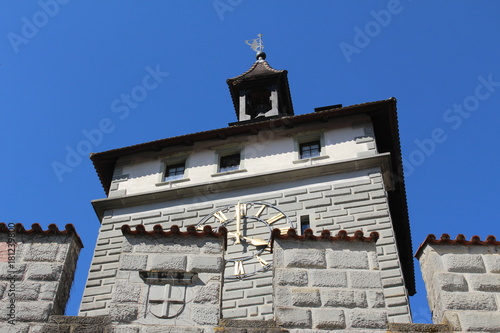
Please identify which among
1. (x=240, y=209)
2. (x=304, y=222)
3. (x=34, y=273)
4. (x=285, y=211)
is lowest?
(x=34, y=273)

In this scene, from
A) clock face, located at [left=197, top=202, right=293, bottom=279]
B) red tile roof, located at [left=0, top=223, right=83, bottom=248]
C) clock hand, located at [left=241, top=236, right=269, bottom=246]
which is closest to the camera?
red tile roof, located at [left=0, top=223, right=83, bottom=248]

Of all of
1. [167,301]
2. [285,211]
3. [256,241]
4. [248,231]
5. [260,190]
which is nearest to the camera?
[167,301]

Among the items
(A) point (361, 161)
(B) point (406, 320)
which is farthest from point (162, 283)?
(A) point (361, 161)

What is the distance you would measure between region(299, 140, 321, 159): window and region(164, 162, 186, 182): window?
3.45 m

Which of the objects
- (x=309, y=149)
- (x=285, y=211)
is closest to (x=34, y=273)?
(x=285, y=211)

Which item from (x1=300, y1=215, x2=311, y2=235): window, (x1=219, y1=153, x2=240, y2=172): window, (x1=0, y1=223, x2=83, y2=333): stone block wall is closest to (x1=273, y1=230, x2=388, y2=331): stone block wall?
(x1=0, y1=223, x2=83, y2=333): stone block wall

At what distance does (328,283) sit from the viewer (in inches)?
229

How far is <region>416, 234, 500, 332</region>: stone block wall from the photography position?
5.63 metres

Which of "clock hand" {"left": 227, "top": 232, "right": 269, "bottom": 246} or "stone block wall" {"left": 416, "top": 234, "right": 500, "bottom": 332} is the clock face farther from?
"stone block wall" {"left": 416, "top": 234, "right": 500, "bottom": 332}

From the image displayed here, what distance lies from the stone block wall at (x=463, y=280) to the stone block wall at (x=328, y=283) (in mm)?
532

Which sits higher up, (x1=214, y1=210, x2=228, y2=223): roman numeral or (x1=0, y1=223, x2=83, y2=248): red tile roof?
(x1=214, y1=210, x2=228, y2=223): roman numeral

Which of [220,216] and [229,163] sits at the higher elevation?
[229,163]

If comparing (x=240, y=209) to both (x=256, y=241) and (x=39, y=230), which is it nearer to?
(x=256, y=241)

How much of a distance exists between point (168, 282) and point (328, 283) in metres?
1.45
